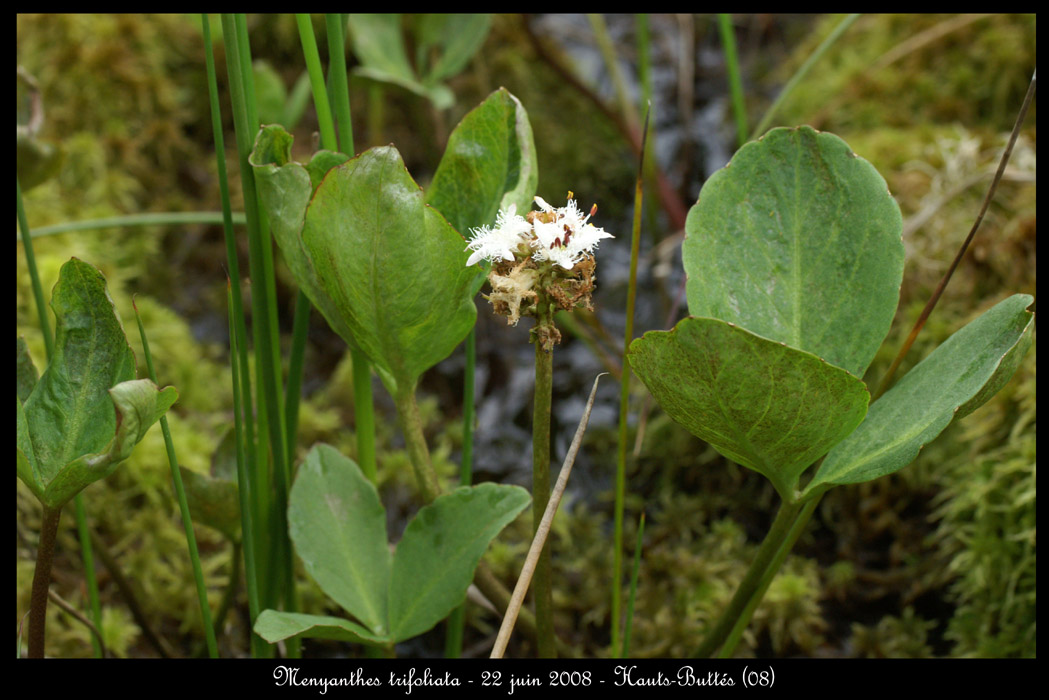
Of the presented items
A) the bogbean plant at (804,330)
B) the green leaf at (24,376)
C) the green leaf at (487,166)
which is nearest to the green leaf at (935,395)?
the bogbean plant at (804,330)

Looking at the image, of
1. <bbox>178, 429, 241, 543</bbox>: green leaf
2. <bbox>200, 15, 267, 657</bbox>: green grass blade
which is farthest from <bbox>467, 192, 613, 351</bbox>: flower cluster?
<bbox>178, 429, 241, 543</bbox>: green leaf

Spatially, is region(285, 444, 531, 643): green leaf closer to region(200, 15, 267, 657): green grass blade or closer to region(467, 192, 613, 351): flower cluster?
region(200, 15, 267, 657): green grass blade

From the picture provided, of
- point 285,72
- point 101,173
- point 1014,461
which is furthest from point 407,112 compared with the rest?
point 1014,461

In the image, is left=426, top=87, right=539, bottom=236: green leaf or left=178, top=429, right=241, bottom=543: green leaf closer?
left=426, top=87, right=539, bottom=236: green leaf

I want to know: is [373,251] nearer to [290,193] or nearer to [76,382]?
[290,193]

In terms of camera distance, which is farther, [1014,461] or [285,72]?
[285,72]

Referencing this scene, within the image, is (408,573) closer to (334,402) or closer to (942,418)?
(942,418)
